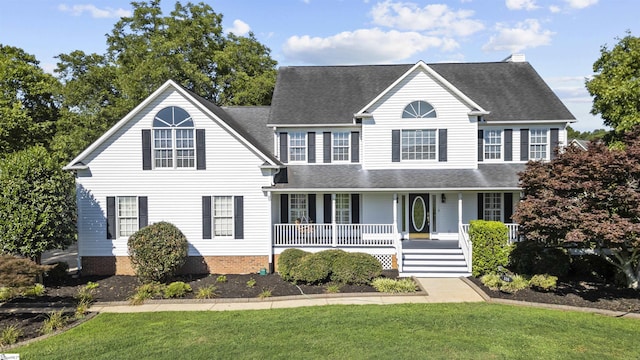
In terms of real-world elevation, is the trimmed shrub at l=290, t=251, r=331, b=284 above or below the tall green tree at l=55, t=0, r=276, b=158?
below

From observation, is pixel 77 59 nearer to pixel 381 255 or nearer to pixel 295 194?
pixel 295 194

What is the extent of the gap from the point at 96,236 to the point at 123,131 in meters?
4.41

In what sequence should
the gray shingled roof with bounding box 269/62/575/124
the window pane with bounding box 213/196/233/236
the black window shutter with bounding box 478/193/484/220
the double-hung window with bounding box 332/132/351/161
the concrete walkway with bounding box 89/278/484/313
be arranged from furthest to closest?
the double-hung window with bounding box 332/132/351/161, the gray shingled roof with bounding box 269/62/575/124, the black window shutter with bounding box 478/193/484/220, the window pane with bounding box 213/196/233/236, the concrete walkway with bounding box 89/278/484/313

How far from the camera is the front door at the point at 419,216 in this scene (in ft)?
60.6

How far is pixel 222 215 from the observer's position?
1644 cm

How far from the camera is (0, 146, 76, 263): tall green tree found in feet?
44.0

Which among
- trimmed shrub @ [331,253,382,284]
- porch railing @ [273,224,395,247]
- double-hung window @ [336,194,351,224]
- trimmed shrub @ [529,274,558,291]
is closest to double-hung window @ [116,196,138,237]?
porch railing @ [273,224,395,247]

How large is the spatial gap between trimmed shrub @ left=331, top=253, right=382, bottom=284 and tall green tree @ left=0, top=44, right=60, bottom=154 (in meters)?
19.1

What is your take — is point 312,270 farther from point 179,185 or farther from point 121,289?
point 121,289

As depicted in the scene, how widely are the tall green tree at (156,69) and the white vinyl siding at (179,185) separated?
38.3ft

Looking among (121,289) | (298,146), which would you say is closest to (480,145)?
(298,146)

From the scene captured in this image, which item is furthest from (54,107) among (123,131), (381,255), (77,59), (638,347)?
(638,347)

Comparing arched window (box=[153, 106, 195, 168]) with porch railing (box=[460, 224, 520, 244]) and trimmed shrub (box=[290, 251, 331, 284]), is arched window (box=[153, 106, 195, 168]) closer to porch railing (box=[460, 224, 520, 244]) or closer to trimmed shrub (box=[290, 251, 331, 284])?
trimmed shrub (box=[290, 251, 331, 284])

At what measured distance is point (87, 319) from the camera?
11.0m
